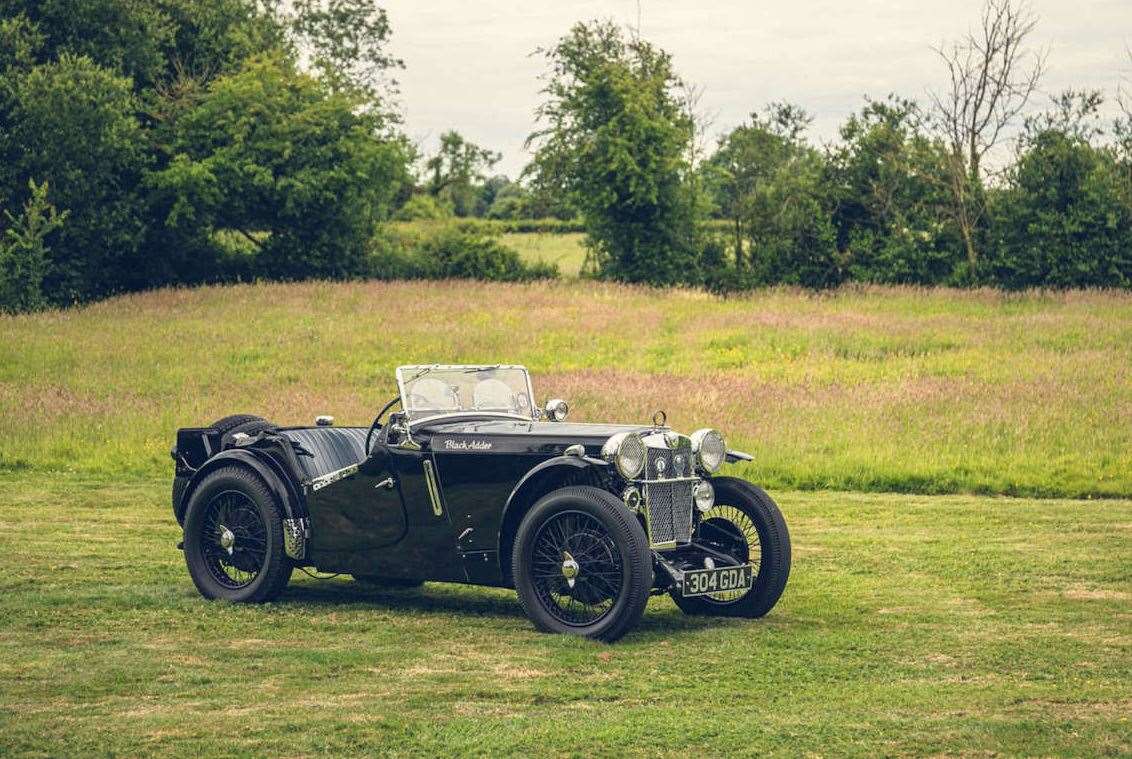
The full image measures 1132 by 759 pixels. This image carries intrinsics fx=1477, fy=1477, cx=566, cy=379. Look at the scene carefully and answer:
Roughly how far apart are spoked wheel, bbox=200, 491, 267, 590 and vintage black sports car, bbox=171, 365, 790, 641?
0.6 inches

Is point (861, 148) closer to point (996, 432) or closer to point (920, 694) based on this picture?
point (996, 432)

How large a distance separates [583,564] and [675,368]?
18.3m

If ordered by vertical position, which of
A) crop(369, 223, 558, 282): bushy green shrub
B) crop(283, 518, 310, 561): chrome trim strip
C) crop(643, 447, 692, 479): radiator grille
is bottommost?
crop(283, 518, 310, 561): chrome trim strip

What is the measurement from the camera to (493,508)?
9602mm

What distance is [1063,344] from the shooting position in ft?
95.1

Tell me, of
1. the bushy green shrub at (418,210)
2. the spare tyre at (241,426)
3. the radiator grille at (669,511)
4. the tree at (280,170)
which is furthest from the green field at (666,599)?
the bushy green shrub at (418,210)

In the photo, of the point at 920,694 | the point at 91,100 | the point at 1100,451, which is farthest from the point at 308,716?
the point at 91,100

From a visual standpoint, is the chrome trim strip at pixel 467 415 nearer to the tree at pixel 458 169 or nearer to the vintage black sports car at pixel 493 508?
the vintage black sports car at pixel 493 508

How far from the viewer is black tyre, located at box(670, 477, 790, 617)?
31.8 feet

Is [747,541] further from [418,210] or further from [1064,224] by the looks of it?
[418,210]

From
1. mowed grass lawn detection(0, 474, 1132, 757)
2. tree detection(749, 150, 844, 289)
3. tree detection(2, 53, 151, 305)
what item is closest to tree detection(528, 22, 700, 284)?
tree detection(749, 150, 844, 289)

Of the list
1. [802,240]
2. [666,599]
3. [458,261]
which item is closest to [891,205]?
[802,240]

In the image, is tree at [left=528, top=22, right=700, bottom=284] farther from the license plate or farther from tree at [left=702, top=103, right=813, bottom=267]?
the license plate

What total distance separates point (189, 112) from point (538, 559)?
4073 centimetres
